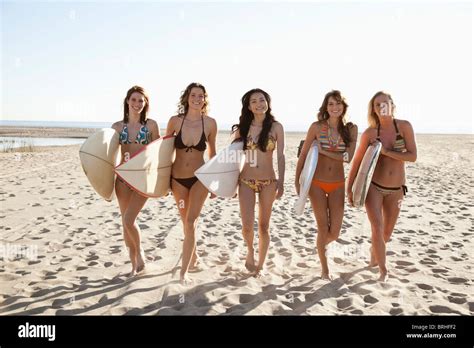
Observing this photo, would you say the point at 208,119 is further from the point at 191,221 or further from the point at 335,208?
the point at 335,208

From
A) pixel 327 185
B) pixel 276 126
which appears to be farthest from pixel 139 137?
pixel 327 185

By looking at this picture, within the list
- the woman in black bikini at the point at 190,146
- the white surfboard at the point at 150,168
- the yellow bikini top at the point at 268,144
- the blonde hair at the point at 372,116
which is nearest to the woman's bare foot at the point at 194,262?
the woman in black bikini at the point at 190,146

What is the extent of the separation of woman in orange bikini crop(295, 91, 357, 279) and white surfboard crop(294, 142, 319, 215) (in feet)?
0.26

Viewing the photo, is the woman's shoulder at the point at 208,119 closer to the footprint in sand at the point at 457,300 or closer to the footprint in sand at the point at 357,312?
the footprint in sand at the point at 357,312

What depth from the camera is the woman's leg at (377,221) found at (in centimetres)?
379

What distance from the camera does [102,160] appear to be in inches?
155

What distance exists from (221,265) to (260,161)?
1.30 meters

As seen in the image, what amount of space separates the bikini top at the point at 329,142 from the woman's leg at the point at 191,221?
1270 millimetres

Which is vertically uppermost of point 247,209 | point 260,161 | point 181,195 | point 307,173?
point 260,161

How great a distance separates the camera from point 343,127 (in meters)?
3.84

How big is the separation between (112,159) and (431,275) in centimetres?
353
